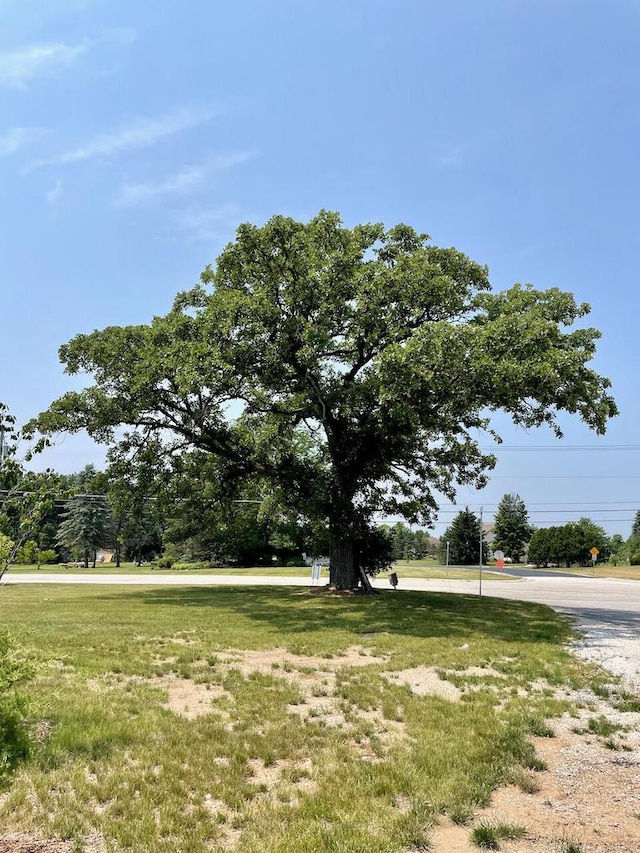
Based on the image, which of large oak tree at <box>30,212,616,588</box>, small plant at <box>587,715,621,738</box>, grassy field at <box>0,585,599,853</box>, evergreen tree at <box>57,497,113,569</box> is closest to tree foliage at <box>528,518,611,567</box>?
evergreen tree at <box>57,497,113,569</box>

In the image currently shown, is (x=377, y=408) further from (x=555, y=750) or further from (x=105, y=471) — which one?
(x=555, y=750)

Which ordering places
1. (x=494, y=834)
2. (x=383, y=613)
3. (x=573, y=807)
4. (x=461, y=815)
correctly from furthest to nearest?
1. (x=383, y=613)
2. (x=573, y=807)
3. (x=461, y=815)
4. (x=494, y=834)

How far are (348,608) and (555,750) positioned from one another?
10450 millimetres

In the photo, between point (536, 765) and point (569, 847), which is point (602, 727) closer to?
point (536, 765)

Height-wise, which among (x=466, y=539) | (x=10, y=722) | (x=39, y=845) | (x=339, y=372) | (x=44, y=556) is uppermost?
(x=339, y=372)

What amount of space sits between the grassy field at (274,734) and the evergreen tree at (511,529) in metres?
78.0

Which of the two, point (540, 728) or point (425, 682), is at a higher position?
point (540, 728)

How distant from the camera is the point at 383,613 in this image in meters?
13.8

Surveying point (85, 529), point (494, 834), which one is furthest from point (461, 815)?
point (85, 529)

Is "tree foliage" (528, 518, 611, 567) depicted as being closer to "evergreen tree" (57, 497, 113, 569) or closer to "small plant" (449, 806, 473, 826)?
"evergreen tree" (57, 497, 113, 569)

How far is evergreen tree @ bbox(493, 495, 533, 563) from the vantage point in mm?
84062

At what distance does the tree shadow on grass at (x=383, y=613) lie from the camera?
11.2m

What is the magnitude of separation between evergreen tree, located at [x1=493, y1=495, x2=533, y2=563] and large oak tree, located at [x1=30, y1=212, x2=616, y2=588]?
68.7 meters

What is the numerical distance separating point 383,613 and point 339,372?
8.06 metres
